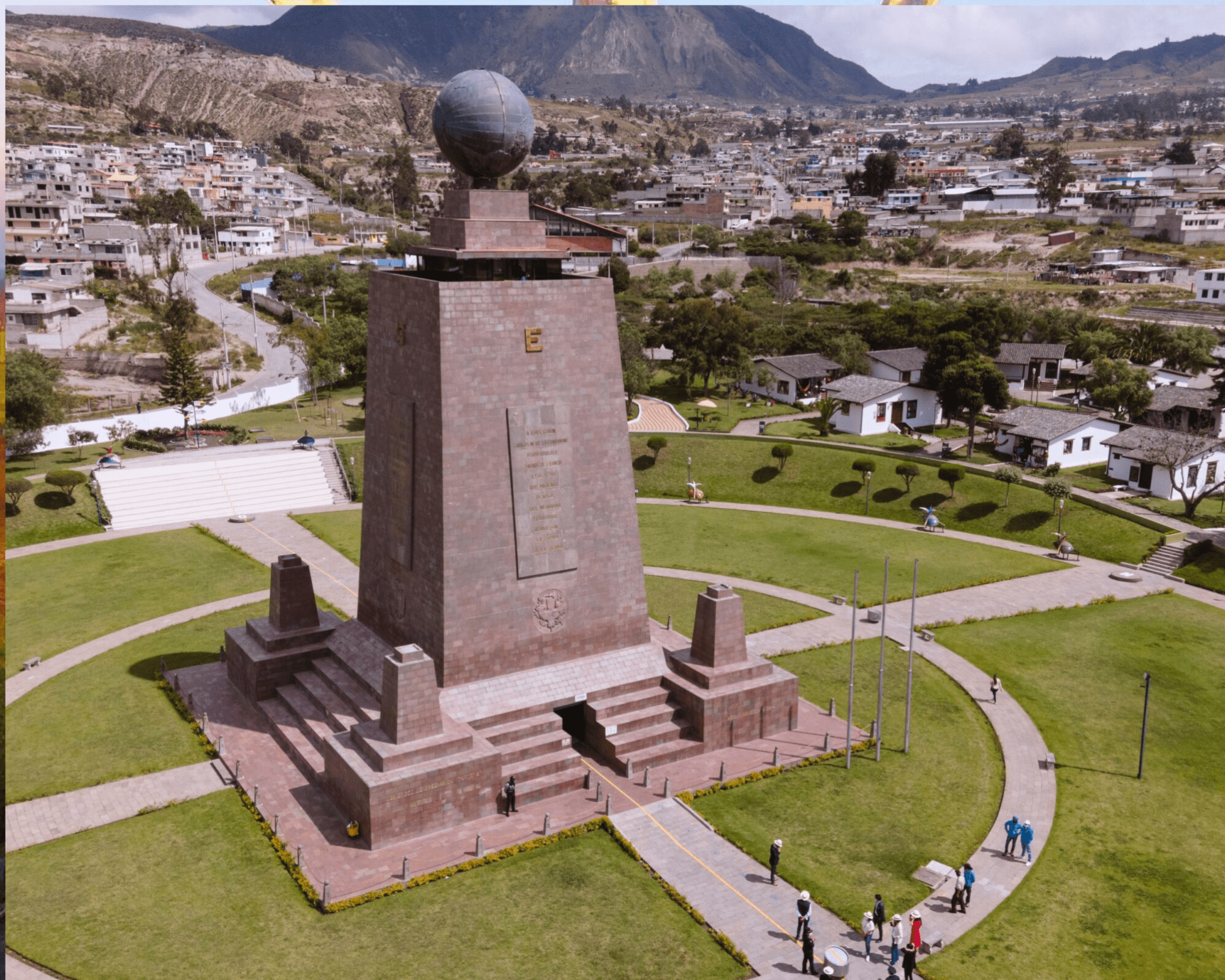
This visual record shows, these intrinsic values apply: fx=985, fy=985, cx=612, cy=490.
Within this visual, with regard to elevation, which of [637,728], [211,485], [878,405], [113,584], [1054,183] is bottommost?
[113,584]

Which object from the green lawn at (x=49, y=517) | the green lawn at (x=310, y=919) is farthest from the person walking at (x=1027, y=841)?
the green lawn at (x=49, y=517)

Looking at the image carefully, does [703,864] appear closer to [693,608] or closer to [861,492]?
[693,608]

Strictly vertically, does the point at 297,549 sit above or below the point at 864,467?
below

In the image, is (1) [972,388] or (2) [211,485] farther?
(1) [972,388]

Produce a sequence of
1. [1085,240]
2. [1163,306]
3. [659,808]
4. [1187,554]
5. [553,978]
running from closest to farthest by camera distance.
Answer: [553,978]
[659,808]
[1187,554]
[1163,306]
[1085,240]

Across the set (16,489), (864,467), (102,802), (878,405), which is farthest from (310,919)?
(878,405)

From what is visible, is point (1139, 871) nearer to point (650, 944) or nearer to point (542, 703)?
point (650, 944)

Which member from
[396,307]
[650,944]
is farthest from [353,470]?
[650,944]
